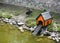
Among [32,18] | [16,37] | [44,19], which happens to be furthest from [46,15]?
[16,37]

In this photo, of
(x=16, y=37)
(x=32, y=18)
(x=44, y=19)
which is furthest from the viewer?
(x=32, y=18)

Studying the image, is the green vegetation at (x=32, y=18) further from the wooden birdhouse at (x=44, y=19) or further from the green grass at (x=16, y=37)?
the green grass at (x=16, y=37)

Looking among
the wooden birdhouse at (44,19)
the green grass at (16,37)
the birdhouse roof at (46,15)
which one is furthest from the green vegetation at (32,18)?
the birdhouse roof at (46,15)

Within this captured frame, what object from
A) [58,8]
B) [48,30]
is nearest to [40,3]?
[58,8]

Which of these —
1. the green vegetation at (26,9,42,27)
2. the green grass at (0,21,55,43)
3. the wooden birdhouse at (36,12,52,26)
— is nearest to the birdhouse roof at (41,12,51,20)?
the wooden birdhouse at (36,12,52,26)

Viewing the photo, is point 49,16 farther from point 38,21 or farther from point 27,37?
point 27,37

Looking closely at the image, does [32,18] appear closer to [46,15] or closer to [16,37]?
[46,15]

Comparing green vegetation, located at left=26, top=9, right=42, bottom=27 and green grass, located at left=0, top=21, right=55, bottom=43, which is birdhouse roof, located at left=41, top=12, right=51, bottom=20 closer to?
green vegetation, located at left=26, top=9, right=42, bottom=27
